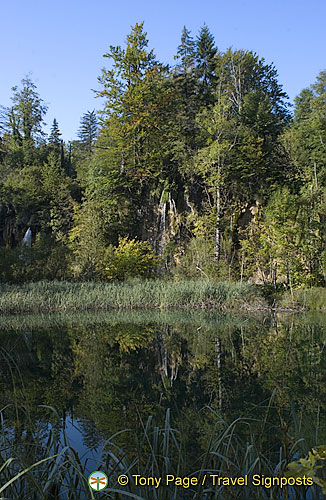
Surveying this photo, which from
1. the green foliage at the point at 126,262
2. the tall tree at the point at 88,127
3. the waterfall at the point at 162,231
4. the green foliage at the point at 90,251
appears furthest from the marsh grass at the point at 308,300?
the tall tree at the point at 88,127

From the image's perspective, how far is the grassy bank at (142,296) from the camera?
1195cm

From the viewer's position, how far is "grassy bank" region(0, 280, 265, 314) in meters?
11.9

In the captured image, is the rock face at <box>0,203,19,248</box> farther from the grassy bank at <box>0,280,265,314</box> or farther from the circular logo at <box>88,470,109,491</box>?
the circular logo at <box>88,470,109,491</box>

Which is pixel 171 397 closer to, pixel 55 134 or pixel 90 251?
pixel 90 251

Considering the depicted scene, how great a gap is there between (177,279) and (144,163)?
7595 millimetres

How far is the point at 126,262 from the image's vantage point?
15953 mm

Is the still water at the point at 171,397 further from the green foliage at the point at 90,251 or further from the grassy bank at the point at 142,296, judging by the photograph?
the green foliage at the point at 90,251

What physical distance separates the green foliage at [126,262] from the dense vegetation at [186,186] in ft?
0.18

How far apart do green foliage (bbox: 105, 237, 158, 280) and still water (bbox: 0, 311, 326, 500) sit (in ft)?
20.4

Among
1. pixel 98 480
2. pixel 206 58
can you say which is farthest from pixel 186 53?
pixel 98 480

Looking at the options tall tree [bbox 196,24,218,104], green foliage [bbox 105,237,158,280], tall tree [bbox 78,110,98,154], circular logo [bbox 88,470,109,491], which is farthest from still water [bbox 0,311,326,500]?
tall tree [bbox 78,110,98,154]

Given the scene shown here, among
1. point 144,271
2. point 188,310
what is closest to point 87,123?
point 144,271

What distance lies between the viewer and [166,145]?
19797mm

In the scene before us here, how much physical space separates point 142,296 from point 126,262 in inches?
139
